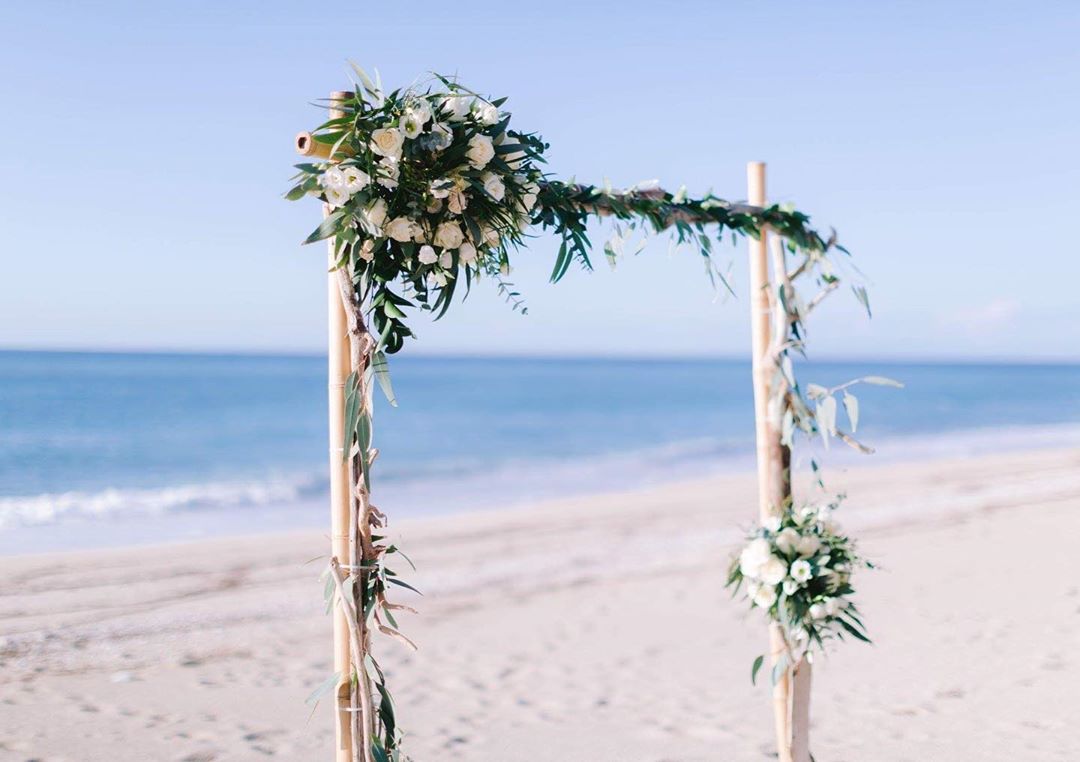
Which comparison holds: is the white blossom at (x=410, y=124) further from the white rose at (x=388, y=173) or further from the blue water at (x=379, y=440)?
the blue water at (x=379, y=440)

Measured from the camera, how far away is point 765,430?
2662mm

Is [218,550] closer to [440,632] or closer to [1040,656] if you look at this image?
[440,632]

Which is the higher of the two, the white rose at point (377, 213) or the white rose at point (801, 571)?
the white rose at point (377, 213)

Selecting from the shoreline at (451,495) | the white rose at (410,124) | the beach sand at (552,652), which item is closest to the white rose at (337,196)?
the white rose at (410,124)

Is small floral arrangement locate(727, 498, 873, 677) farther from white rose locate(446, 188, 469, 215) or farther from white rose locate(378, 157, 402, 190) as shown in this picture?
white rose locate(378, 157, 402, 190)

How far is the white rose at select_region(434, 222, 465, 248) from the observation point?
5.75ft

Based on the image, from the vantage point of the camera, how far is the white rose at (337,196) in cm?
167

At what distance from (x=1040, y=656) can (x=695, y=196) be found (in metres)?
3.33

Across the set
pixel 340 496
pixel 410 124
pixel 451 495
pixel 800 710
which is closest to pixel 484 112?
pixel 410 124

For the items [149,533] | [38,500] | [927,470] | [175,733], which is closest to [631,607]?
[175,733]

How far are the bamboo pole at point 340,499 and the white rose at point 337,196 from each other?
0.20 m

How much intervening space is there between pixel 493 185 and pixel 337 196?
0.31m

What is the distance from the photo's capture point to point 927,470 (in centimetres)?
1148

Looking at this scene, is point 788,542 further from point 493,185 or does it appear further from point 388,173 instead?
point 388,173
